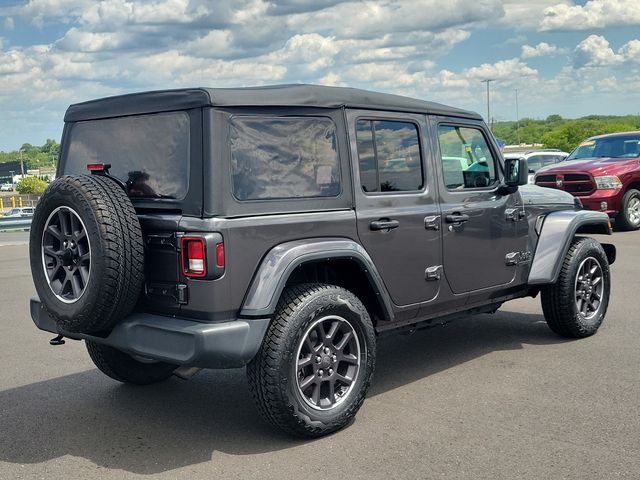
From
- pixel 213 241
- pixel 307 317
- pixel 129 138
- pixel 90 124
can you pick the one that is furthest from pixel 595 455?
pixel 90 124

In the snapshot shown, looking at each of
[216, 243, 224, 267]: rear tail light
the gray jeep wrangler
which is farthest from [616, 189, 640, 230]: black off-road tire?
[216, 243, 224, 267]: rear tail light

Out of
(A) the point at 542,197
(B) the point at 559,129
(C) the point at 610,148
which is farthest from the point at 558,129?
(A) the point at 542,197

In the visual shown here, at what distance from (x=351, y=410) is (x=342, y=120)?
68.3 inches

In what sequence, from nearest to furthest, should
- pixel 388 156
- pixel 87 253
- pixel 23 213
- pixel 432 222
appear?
pixel 87 253
pixel 388 156
pixel 432 222
pixel 23 213

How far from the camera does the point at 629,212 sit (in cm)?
1530

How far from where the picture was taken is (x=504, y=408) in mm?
4875

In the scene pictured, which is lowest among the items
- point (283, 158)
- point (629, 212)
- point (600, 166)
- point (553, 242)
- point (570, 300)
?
point (570, 300)

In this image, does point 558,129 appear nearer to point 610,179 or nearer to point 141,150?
point 610,179

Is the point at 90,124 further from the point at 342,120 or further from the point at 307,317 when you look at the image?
the point at 307,317

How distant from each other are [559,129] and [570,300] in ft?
280

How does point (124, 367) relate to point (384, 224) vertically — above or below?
below

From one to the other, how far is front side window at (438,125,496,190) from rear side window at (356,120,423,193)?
1.05 feet

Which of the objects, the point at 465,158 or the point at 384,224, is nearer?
the point at 384,224

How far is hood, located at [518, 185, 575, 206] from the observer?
6.33 m
